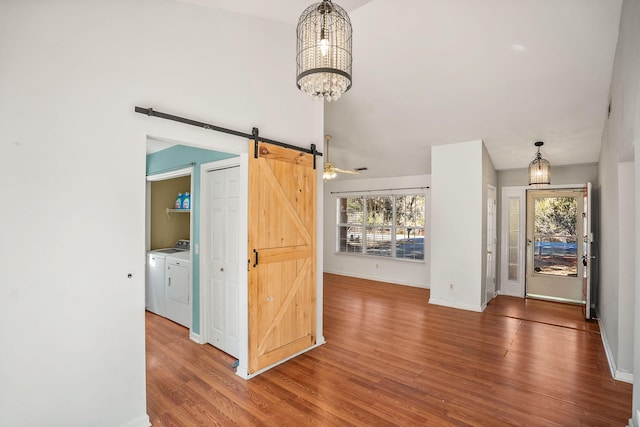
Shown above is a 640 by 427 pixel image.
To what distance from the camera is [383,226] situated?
23.8ft

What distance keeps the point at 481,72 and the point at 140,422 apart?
4.55 metres

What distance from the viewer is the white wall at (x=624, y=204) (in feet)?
6.29

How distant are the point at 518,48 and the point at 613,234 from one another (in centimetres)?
214

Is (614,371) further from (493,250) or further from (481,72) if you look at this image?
(481,72)

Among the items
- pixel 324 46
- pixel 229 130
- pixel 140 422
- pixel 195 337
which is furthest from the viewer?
pixel 195 337

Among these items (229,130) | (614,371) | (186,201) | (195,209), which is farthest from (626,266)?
(186,201)

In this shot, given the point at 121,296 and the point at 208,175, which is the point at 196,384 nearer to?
the point at 121,296

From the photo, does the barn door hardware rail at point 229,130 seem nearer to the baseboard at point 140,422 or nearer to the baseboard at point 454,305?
the baseboard at point 140,422

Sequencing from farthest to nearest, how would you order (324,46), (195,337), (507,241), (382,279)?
(382,279) → (507,241) → (195,337) → (324,46)

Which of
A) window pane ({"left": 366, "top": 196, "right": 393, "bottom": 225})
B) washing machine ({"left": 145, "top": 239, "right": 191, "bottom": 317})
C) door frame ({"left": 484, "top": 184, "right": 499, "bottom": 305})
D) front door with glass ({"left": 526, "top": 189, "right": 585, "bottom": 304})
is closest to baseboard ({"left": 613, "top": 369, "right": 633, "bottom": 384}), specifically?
door frame ({"left": 484, "top": 184, "right": 499, "bottom": 305})

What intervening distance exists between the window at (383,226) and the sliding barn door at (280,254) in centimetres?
388

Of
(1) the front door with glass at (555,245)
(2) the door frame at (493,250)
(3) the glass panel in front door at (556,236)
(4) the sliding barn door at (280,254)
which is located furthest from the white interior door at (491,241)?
(4) the sliding barn door at (280,254)

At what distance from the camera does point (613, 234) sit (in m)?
3.25

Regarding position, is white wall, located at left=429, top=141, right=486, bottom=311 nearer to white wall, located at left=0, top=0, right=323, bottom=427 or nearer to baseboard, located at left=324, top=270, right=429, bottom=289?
Result: baseboard, located at left=324, top=270, right=429, bottom=289
